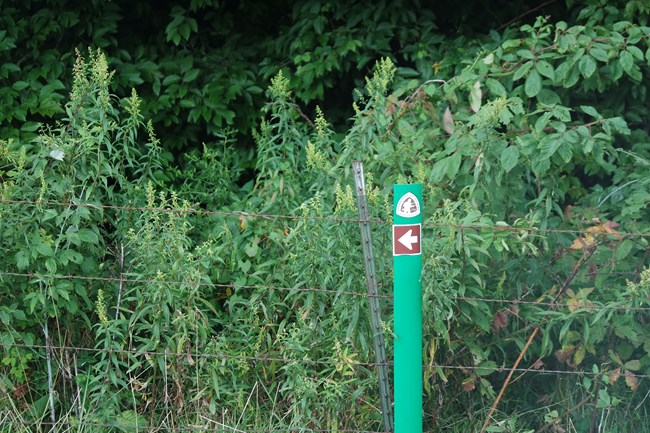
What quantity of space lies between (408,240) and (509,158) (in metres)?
1.28

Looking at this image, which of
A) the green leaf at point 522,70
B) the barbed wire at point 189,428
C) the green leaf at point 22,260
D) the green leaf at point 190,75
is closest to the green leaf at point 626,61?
the green leaf at point 522,70

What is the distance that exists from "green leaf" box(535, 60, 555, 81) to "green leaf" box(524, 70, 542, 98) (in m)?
0.04

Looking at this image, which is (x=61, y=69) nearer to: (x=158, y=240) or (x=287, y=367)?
(x=158, y=240)

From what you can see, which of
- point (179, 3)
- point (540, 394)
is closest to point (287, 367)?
point (540, 394)

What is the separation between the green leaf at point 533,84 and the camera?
5.79 metres

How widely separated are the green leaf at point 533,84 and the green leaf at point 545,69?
36 mm

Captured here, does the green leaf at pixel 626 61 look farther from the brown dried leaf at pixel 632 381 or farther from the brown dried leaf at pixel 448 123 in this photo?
the brown dried leaf at pixel 632 381

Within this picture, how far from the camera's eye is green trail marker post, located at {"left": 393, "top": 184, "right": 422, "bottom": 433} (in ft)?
13.4

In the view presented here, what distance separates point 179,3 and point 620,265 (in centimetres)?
414

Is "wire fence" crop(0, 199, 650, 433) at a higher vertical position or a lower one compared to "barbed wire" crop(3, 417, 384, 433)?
higher

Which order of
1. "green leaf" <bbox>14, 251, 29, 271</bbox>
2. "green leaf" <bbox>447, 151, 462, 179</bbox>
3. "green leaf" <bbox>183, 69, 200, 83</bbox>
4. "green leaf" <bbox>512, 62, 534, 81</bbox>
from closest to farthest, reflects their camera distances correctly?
"green leaf" <bbox>14, 251, 29, 271</bbox> → "green leaf" <bbox>447, 151, 462, 179</bbox> → "green leaf" <bbox>512, 62, 534, 81</bbox> → "green leaf" <bbox>183, 69, 200, 83</bbox>

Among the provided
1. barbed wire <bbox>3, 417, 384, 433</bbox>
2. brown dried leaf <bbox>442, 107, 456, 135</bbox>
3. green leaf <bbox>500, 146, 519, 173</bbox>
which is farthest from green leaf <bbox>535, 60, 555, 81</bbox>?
barbed wire <bbox>3, 417, 384, 433</bbox>

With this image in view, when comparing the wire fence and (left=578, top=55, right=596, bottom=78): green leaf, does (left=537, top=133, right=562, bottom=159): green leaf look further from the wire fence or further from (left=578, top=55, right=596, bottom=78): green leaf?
(left=578, top=55, right=596, bottom=78): green leaf

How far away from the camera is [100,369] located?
199 inches
